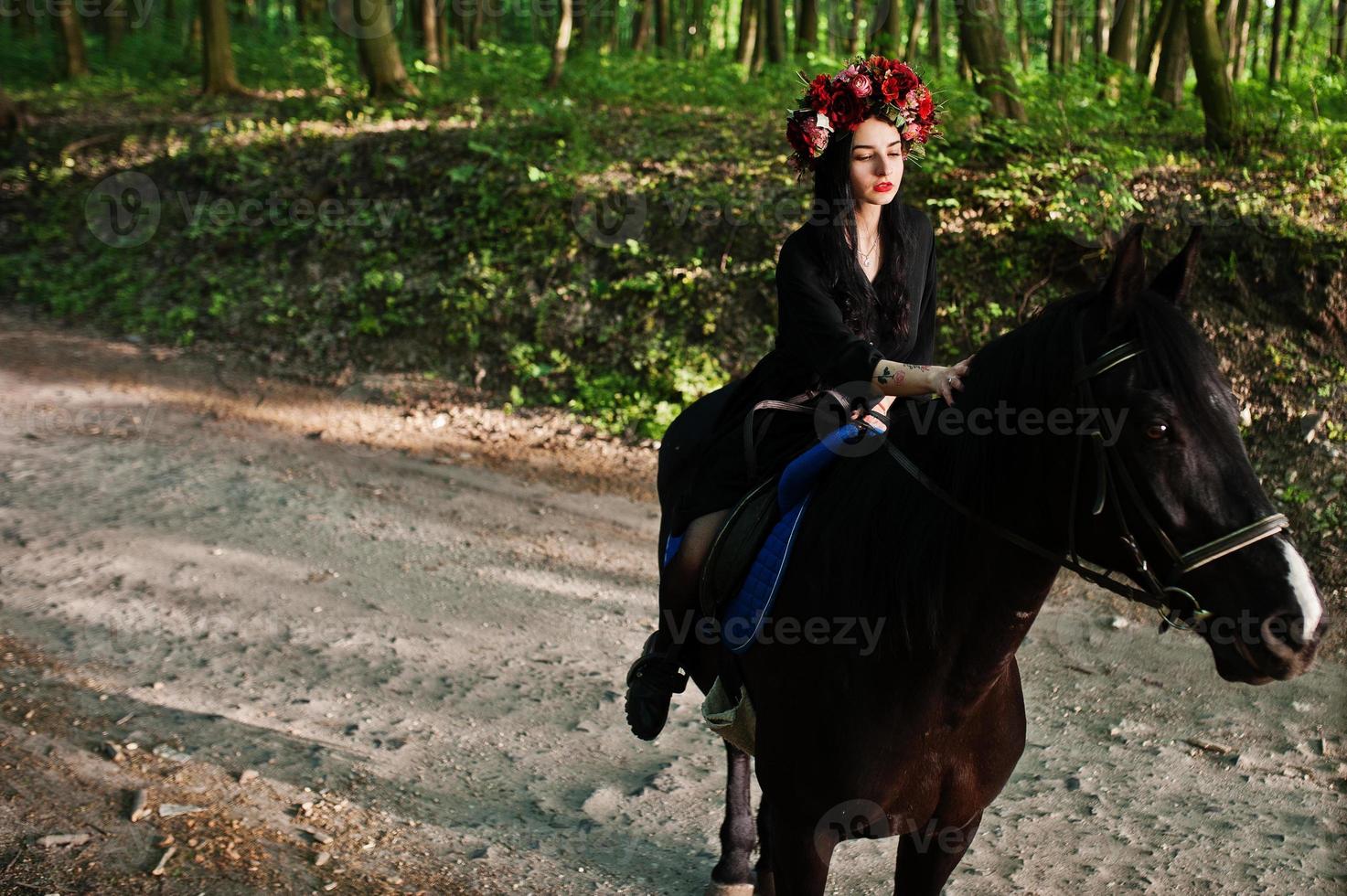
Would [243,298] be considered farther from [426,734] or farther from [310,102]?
[426,734]

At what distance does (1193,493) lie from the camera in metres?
2.03

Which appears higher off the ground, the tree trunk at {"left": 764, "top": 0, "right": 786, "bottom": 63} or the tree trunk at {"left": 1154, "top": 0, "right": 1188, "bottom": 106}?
the tree trunk at {"left": 764, "top": 0, "right": 786, "bottom": 63}

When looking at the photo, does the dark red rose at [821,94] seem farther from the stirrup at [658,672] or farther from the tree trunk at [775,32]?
the tree trunk at [775,32]

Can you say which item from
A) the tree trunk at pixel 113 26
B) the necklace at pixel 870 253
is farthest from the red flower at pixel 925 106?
the tree trunk at pixel 113 26

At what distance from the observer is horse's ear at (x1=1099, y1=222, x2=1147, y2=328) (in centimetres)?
206

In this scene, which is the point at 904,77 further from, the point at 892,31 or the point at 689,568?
the point at 892,31

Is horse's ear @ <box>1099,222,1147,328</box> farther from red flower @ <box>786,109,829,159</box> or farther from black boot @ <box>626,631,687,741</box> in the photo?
black boot @ <box>626,631,687,741</box>

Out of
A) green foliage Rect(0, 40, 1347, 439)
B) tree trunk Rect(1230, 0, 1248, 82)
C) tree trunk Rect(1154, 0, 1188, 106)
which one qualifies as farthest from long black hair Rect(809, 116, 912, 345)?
tree trunk Rect(1230, 0, 1248, 82)

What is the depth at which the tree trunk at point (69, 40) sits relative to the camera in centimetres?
2111

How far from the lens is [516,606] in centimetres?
671

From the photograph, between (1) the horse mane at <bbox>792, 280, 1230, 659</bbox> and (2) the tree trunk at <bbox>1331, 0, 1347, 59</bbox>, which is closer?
(1) the horse mane at <bbox>792, 280, 1230, 659</bbox>

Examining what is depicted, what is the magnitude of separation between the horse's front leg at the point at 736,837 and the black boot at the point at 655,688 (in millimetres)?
515

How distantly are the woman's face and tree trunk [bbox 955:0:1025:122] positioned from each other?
316 inches

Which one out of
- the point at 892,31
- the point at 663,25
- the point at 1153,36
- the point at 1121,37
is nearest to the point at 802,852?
the point at 892,31
